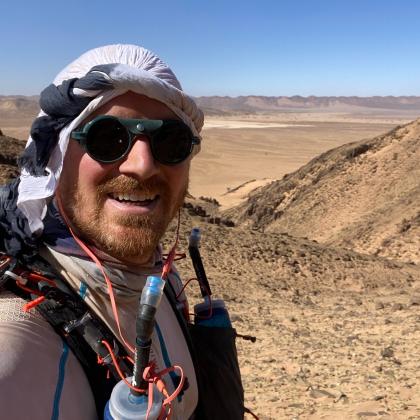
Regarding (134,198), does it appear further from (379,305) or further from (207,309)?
(379,305)

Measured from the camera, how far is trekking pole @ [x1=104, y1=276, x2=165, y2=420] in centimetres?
107

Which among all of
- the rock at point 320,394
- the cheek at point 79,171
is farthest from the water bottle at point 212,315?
the rock at point 320,394

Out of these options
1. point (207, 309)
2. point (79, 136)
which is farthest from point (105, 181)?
point (207, 309)

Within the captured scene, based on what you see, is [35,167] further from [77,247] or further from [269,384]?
[269,384]

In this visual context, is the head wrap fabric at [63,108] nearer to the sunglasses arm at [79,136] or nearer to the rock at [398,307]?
the sunglasses arm at [79,136]

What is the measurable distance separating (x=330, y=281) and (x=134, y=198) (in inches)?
296

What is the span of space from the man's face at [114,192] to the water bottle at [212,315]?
0.56 m

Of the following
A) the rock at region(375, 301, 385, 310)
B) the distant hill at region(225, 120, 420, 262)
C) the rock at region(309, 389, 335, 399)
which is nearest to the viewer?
the rock at region(309, 389, 335, 399)

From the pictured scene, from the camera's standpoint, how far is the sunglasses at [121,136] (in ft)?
4.58

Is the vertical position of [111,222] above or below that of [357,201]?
above

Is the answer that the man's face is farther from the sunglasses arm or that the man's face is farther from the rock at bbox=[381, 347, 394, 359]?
the rock at bbox=[381, 347, 394, 359]

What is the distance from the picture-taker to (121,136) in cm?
141

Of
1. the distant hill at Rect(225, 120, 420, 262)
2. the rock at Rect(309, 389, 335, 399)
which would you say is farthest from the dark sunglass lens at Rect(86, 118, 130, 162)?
the distant hill at Rect(225, 120, 420, 262)

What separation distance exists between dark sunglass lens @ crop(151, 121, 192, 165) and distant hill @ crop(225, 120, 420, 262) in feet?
32.6
